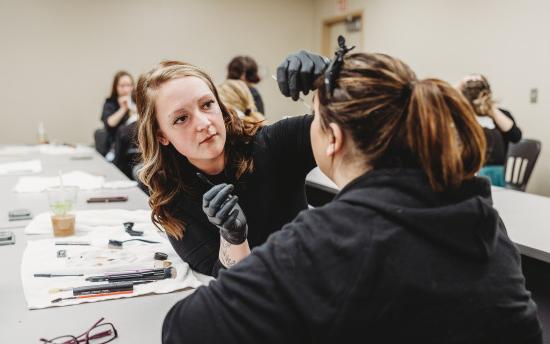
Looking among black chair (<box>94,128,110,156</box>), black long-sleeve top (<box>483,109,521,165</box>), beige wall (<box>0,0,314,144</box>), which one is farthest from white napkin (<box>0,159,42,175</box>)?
black long-sleeve top (<box>483,109,521,165</box>)

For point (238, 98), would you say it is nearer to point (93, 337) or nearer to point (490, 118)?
point (490, 118)

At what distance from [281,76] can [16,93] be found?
5.26 m

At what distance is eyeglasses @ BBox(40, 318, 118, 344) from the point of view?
947 mm

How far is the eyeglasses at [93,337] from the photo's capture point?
3.11 ft

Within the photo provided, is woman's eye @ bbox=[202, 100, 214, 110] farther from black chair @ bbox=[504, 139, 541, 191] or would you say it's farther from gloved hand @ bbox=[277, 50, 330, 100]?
black chair @ bbox=[504, 139, 541, 191]

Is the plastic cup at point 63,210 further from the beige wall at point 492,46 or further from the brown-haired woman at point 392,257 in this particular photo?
the beige wall at point 492,46

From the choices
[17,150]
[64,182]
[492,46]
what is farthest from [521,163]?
[17,150]

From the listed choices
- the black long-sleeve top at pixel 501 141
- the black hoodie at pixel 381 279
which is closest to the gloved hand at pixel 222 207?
the black hoodie at pixel 381 279

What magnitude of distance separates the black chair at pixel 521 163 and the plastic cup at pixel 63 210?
2.71 metres

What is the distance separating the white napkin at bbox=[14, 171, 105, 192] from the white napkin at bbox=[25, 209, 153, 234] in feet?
1.94

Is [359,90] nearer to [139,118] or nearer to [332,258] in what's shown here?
[332,258]

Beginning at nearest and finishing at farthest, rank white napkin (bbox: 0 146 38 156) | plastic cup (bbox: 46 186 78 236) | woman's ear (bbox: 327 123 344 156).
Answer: woman's ear (bbox: 327 123 344 156) < plastic cup (bbox: 46 186 78 236) < white napkin (bbox: 0 146 38 156)

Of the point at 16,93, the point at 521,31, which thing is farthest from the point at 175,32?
the point at 521,31

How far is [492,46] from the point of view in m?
4.14
